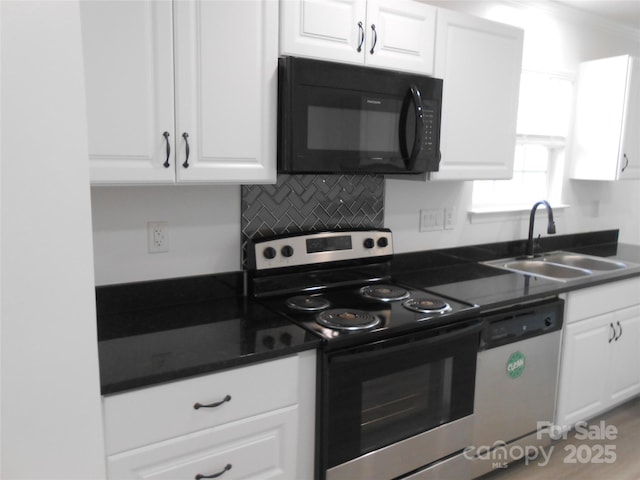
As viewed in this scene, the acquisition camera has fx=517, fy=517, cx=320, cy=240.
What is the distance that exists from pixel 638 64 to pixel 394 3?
2.03 m

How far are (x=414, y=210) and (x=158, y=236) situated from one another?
1316 millimetres

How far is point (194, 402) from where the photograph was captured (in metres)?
1.50

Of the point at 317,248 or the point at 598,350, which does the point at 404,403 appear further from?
the point at 598,350

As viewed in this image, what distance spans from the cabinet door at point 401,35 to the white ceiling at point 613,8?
4.67 ft

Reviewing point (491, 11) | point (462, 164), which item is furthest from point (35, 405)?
point (491, 11)

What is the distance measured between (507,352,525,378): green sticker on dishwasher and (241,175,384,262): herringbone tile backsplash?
2.79 feet

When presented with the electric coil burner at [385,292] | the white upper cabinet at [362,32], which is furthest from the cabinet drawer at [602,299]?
the white upper cabinet at [362,32]

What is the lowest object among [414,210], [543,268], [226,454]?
[226,454]

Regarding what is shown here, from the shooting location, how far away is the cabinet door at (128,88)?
150cm

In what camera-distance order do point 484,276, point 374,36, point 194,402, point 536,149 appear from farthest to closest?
point 536,149
point 484,276
point 374,36
point 194,402

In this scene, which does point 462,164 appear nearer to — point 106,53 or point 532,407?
point 532,407

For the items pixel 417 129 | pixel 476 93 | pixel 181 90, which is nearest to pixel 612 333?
pixel 476 93

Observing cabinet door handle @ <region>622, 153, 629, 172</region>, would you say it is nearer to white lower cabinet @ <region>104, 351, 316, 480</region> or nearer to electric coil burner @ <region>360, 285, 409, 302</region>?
electric coil burner @ <region>360, 285, 409, 302</region>

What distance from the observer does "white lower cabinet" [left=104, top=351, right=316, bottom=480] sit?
1426 millimetres
